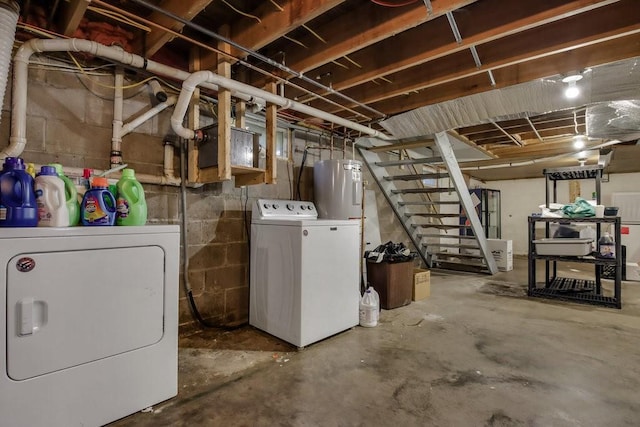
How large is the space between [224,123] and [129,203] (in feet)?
2.79

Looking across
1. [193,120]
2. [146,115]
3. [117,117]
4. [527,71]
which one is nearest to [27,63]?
[117,117]

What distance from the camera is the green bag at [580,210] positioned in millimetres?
3545

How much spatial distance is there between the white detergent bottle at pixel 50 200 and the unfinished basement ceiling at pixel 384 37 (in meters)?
0.93

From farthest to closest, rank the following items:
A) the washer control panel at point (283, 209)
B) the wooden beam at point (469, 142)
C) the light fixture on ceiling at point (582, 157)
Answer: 1. the light fixture on ceiling at point (582, 157)
2. the wooden beam at point (469, 142)
3. the washer control panel at point (283, 209)

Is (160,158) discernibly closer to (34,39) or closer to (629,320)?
(34,39)

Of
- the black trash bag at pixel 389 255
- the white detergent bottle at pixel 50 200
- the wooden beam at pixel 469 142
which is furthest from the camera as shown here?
the wooden beam at pixel 469 142

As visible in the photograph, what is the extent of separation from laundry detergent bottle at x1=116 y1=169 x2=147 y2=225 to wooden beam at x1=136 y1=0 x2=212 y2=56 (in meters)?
0.90

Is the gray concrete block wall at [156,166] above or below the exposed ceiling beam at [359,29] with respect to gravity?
below

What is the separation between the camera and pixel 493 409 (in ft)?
5.34

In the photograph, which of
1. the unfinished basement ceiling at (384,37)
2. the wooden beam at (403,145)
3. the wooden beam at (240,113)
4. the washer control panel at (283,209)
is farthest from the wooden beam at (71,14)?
the wooden beam at (403,145)

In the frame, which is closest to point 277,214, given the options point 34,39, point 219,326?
point 219,326

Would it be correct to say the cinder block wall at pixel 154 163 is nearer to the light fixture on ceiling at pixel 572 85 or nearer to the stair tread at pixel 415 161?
the stair tread at pixel 415 161

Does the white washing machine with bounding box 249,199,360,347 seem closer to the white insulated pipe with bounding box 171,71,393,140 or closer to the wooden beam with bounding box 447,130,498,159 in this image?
the white insulated pipe with bounding box 171,71,393,140

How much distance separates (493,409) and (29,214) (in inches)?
92.6
